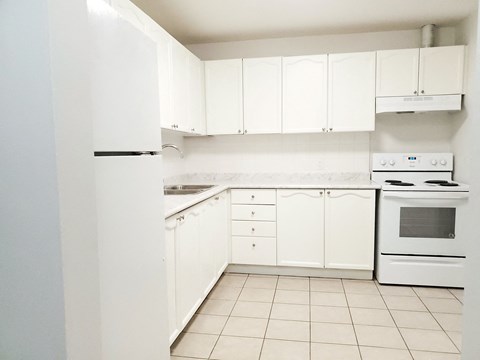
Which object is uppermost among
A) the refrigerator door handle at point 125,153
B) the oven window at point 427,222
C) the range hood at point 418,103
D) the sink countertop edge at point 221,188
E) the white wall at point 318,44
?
the white wall at point 318,44

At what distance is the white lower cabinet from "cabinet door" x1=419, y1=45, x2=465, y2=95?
85.0 inches

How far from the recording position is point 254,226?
329cm

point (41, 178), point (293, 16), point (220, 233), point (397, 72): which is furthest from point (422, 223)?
point (41, 178)

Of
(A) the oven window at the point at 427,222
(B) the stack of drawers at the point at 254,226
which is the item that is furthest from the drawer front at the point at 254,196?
(A) the oven window at the point at 427,222

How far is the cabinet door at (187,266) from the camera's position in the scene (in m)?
2.00

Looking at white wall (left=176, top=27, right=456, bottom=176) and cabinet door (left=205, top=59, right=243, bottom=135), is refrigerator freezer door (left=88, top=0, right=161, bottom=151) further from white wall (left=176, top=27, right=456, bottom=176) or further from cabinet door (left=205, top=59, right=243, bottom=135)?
white wall (left=176, top=27, right=456, bottom=176)

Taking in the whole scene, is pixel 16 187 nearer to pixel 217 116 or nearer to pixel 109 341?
pixel 109 341

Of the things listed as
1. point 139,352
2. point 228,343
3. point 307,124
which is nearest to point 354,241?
point 307,124

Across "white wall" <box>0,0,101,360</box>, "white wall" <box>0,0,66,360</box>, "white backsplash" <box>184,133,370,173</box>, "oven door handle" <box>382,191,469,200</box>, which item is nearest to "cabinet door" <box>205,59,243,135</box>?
"white backsplash" <box>184,133,370,173</box>

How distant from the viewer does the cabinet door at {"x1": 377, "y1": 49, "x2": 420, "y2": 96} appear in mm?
3111

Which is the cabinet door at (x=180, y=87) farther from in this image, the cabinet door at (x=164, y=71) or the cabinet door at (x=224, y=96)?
the cabinet door at (x=224, y=96)

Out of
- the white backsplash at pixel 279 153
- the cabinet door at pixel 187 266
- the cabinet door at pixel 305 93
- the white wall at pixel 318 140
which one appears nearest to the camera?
the cabinet door at pixel 187 266

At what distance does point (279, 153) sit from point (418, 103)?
55.9 inches

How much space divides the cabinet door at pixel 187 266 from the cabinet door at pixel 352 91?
179 cm
